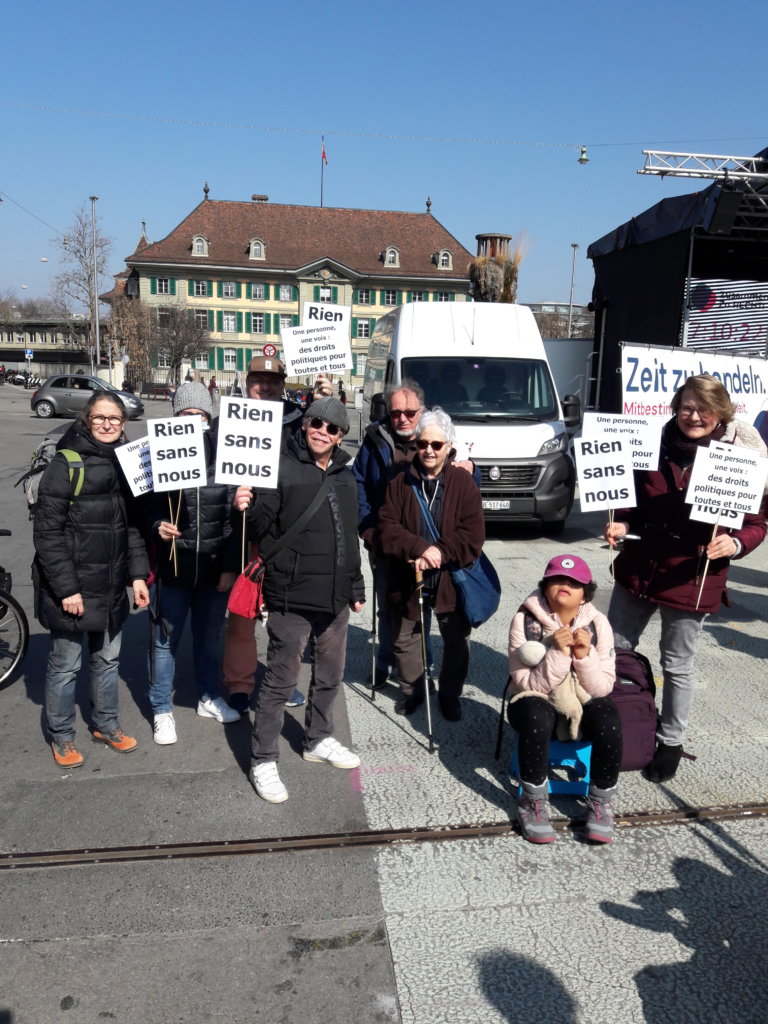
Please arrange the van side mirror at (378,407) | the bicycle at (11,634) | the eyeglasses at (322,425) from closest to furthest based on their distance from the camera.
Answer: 1. the eyeglasses at (322,425)
2. the bicycle at (11,634)
3. the van side mirror at (378,407)

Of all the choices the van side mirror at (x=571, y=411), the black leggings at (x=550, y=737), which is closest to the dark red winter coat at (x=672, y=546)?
the black leggings at (x=550, y=737)

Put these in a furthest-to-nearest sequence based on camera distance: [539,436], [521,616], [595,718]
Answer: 1. [539,436]
2. [521,616]
3. [595,718]

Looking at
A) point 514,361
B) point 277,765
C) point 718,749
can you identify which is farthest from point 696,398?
point 514,361

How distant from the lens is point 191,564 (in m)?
4.35

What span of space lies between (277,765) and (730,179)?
32.6 feet

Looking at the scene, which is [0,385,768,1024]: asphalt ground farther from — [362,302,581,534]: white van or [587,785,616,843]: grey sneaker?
A: [362,302,581,534]: white van

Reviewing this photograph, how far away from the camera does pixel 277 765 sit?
13.9ft

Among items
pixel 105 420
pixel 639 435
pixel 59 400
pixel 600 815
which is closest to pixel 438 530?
pixel 639 435

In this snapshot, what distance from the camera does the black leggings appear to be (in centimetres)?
359

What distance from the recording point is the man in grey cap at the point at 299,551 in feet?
12.6

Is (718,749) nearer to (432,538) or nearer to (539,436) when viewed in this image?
(432,538)

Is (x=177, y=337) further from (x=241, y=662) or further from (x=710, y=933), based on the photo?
(x=710, y=933)

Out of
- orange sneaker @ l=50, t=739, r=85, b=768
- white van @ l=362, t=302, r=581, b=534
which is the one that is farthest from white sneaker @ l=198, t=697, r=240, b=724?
white van @ l=362, t=302, r=581, b=534

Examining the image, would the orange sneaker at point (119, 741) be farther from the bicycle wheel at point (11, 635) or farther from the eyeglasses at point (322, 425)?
→ the eyeglasses at point (322, 425)
